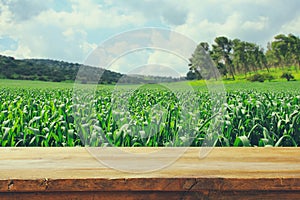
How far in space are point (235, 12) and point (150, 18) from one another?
0.63m

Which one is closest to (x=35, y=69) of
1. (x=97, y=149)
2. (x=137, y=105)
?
(x=137, y=105)

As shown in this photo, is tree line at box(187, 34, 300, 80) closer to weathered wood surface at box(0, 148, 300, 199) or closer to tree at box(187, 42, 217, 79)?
tree at box(187, 42, 217, 79)

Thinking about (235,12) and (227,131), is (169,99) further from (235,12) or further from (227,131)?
(235,12)

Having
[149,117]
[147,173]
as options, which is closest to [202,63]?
[147,173]

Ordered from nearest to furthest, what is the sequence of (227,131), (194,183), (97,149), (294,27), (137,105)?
(194,183) → (97,149) → (227,131) → (137,105) → (294,27)

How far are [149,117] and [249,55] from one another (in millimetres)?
961

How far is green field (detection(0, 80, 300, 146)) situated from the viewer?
5.65 ft

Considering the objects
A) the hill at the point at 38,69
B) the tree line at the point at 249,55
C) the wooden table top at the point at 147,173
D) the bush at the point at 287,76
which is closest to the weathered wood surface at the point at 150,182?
the wooden table top at the point at 147,173

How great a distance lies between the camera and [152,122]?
1996 millimetres

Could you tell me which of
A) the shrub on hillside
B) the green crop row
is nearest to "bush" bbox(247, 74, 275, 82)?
the shrub on hillside

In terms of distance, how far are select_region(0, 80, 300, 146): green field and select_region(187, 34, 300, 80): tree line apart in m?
0.12

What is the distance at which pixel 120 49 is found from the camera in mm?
1110

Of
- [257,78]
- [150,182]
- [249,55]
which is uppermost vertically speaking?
[249,55]

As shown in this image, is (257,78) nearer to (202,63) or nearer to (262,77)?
(262,77)
